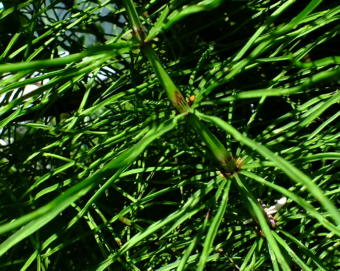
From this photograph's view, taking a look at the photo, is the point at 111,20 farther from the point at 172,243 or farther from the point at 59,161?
the point at 172,243

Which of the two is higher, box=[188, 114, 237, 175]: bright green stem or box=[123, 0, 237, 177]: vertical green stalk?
box=[123, 0, 237, 177]: vertical green stalk

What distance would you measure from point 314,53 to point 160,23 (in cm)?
40

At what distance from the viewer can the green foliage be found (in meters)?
0.29

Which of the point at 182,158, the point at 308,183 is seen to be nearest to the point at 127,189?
the point at 182,158

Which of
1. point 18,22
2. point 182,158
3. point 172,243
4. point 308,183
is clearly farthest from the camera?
point 18,22

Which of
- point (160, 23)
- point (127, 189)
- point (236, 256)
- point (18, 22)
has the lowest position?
point (236, 256)

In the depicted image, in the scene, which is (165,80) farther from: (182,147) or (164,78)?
(182,147)

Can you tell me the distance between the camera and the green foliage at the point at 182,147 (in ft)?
0.94

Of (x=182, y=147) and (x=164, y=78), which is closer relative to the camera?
(x=164, y=78)

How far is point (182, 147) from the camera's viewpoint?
448 mm

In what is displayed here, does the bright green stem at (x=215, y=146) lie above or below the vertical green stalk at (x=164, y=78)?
below

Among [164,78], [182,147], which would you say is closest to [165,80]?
[164,78]

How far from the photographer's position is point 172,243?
0.44 m

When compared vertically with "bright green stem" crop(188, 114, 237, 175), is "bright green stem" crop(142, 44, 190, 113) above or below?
above
